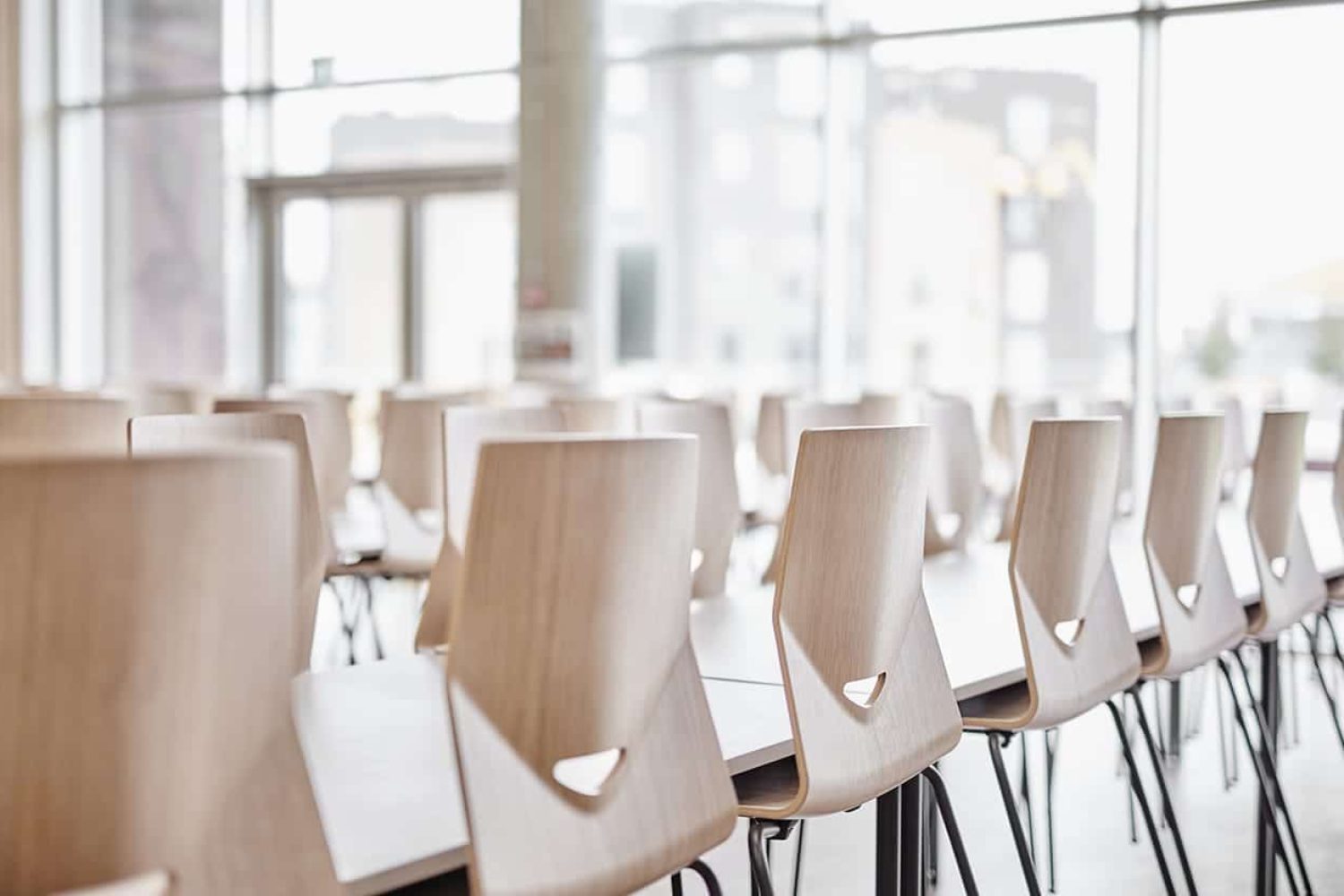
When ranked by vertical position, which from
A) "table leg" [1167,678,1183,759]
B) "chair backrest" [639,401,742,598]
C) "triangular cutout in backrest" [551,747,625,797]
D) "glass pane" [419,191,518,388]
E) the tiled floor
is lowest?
the tiled floor

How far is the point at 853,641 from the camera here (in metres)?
2.25

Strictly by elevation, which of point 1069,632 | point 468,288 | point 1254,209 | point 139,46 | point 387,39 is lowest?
point 1069,632

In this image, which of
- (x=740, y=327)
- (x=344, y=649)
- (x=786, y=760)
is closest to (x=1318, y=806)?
(x=786, y=760)

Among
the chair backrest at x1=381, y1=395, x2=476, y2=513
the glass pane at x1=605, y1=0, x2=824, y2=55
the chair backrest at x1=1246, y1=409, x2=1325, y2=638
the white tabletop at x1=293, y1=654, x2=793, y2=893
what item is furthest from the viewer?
the glass pane at x1=605, y1=0, x2=824, y2=55

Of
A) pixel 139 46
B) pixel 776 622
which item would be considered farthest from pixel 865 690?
pixel 139 46

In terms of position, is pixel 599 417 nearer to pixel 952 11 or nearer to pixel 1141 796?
pixel 1141 796

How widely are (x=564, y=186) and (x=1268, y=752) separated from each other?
18.6 ft

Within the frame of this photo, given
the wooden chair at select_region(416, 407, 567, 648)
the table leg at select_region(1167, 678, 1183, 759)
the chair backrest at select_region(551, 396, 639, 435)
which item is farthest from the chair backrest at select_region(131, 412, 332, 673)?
the table leg at select_region(1167, 678, 1183, 759)

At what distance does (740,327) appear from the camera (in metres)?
9.09

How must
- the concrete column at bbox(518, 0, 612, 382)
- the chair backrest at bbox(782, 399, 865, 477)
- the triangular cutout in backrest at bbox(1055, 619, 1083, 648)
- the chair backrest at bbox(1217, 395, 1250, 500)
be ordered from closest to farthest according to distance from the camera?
the triangular cutout in backrest at bbox(1055, 619, 1083, 648) → the chair backrest at bbox(782, 399, 865, 477) → the chair backrest at bbox(1217, 395, 1250, 500) → the concrete column at bbox(518, 0, 612, 382)

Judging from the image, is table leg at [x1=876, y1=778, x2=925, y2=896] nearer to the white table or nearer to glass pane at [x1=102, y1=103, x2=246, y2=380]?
the white table

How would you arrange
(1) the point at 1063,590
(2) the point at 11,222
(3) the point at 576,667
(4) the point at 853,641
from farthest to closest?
(2) the point at 11,222, (1) the point at 1063,590, (4) the point at 853,641, (3) the point at 576,667

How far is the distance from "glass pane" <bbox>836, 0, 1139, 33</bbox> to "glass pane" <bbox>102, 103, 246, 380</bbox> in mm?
4148

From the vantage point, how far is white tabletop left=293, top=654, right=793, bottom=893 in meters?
1.55
